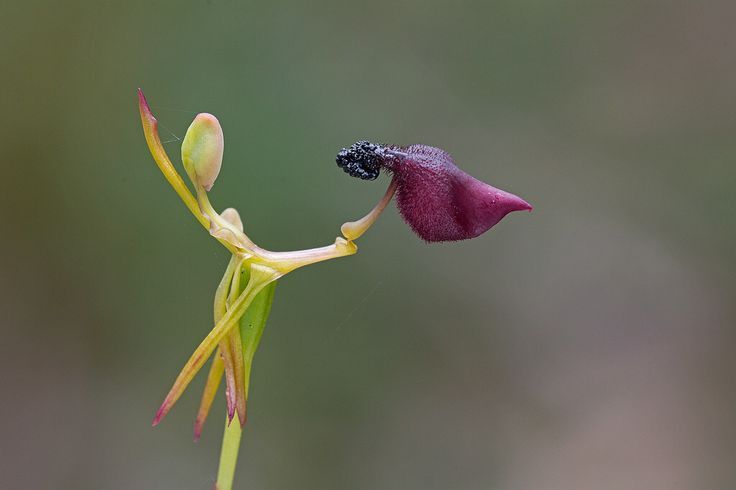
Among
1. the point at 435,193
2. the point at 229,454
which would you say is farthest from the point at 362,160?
the point at 229,454

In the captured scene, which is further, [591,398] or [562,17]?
[562,17]

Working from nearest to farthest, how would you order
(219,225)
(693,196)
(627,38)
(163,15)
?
(219,225) → (163,15) → (693,196) → (627,38)

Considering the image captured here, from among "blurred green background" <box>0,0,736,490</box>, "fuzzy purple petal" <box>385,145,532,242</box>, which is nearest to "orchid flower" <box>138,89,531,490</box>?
"fuzzy purple petal" <box>385,145,532,242</box>

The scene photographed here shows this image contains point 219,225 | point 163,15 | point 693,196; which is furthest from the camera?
point 693,196

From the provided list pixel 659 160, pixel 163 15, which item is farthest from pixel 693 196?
pixel 163 15

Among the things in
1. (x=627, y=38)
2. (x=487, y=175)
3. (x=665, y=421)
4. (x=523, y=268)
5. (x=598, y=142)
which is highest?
(x=627, y=38)

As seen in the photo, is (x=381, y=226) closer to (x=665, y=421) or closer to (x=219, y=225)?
(x=665, y=421)

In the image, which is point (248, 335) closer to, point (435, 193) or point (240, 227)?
point (240, 227)

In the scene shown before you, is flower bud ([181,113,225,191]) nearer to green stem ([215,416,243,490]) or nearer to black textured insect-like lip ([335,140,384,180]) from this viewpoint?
black textured insect-like lip ([335,140,384,180])
